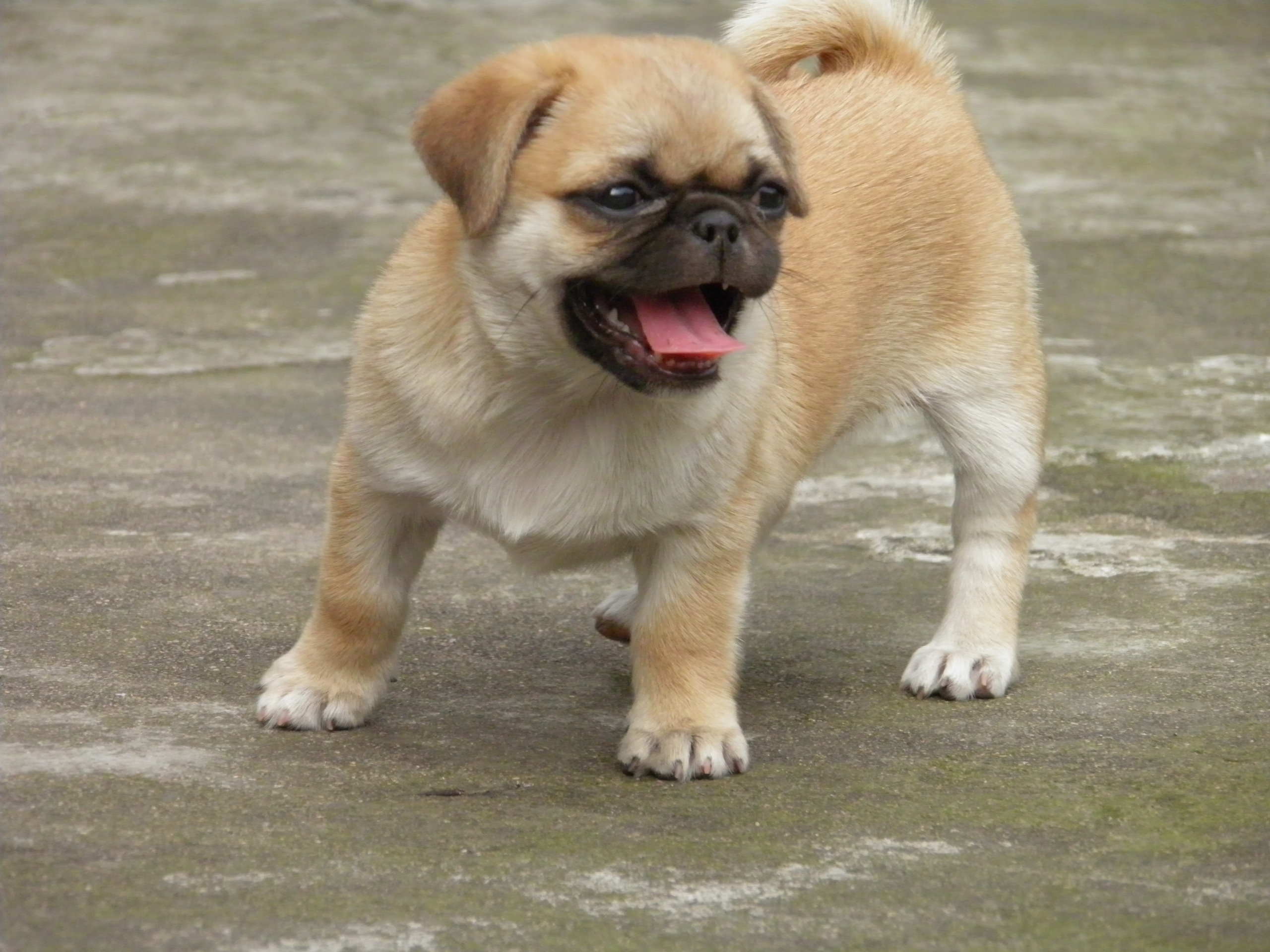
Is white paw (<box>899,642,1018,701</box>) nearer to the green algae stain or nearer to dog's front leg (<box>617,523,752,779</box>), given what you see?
dog's front leg (<box>617,523,752,779</box>)

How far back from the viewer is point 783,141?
405cm

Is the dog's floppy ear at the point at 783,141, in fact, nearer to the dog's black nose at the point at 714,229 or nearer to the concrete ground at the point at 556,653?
the dog's black nose at the point at 714,229

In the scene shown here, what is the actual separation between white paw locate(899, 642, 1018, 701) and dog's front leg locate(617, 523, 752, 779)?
2.18ft

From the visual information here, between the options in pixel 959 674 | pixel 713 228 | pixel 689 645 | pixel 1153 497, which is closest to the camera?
pixel 713 228

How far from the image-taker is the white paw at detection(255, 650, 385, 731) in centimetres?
402

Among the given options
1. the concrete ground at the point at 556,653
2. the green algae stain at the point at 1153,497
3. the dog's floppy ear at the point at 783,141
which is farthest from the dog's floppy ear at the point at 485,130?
the green algae stain at the point at 1153,497

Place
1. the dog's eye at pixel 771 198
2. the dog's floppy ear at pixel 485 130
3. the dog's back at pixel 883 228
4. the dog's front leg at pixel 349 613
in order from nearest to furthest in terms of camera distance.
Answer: the dog's floppy ear at pixel 485 130, the dog's eye at pixel 771 198, the dog's front leg at pixel 349 613, the dog's back at pixel 883 228

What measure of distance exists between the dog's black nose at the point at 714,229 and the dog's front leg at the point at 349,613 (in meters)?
0.91

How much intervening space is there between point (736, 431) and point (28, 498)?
259 cm

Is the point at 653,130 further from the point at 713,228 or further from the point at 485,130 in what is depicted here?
the point at 485,130

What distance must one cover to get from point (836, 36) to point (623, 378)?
2.03m

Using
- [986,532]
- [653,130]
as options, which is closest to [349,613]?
[653,130]

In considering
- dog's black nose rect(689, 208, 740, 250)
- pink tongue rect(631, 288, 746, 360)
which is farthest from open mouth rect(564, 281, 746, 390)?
dog's black nose rect(689, 208, 740, 250)

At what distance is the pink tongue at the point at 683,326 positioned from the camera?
363cm
